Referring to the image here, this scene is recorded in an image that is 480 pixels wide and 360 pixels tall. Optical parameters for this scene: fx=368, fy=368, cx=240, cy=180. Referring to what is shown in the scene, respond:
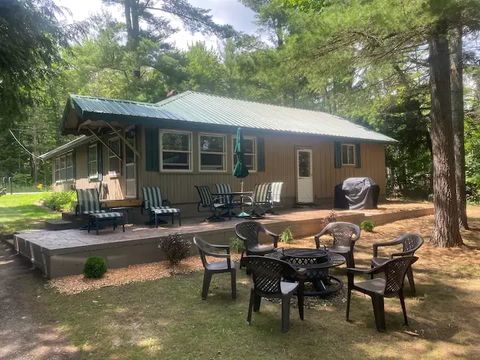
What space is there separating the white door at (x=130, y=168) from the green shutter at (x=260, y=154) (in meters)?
3.93

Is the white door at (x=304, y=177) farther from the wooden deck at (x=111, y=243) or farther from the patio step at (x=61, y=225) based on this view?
the patio step at (x=61, y=225)

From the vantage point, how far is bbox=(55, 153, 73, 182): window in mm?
18281

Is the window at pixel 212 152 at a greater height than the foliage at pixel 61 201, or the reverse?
the window at pixel 212 152

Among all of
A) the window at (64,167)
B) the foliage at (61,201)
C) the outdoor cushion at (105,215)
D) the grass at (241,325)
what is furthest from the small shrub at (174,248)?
the window at (64,167)

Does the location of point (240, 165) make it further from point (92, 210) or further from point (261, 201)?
point (92, 210)

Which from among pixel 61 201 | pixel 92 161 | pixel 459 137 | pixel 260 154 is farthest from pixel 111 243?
pixel 61 201

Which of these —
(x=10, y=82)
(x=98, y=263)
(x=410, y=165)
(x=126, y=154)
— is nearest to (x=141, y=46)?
(x=126, y=154)

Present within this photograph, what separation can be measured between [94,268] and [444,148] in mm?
6708

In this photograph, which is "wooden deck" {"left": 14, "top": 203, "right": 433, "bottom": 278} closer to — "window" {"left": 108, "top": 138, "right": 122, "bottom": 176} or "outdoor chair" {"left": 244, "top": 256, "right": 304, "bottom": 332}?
"outdoor chair" {"left": 244, "top": 256, "right": 304, "bottom": 332}

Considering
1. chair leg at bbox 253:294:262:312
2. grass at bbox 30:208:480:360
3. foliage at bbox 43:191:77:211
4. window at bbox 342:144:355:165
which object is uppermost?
window at bbox 342:144:355:165

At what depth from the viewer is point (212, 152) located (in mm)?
11016

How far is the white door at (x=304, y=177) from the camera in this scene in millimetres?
13091

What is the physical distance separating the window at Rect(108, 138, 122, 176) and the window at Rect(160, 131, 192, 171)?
5.64 ft

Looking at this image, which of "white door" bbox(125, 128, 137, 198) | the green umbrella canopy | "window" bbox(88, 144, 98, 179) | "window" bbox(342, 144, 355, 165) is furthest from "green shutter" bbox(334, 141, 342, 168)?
"window" bbox(88, 144, 98, 179)
